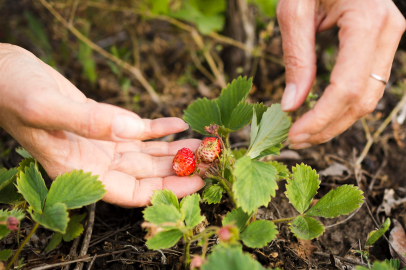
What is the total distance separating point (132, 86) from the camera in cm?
334

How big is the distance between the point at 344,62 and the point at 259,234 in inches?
32.4

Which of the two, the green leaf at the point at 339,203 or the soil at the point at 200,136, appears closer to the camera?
the green leaf at the point at 339,203

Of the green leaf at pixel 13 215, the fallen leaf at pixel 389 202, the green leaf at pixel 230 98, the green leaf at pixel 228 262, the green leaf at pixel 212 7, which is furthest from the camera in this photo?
the green leaf at pixel 212 7

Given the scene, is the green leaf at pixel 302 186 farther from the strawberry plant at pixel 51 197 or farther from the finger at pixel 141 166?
the strawberry plant at pixel 51 197

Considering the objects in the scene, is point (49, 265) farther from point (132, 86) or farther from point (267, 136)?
point (132, 86)

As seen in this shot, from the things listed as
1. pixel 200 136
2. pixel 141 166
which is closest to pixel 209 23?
pixel 200 136

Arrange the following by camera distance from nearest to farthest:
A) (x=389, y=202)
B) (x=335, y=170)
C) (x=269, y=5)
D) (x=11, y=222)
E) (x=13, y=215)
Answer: (x=11, y=222) → (x=13, y=215) → (x=389, y=202) → (x=335, y=170) → (x=269, y=5)

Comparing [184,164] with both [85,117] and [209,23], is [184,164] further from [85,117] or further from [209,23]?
[209,23]

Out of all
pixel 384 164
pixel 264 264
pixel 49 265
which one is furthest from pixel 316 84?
pixel 49 265

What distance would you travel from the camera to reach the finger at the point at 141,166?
1.67m

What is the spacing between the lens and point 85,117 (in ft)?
3.83

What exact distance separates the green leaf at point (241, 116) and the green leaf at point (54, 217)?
2.99 ft

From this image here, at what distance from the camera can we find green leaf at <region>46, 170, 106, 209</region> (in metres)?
1.21

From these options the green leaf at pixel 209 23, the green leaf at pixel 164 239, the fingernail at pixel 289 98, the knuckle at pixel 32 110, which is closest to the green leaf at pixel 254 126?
the fingernail at pixel 289 98
